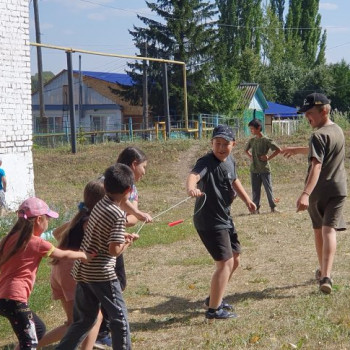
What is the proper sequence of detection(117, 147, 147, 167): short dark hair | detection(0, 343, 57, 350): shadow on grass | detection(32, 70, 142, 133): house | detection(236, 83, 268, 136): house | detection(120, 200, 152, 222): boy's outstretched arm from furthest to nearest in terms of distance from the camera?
detection(32, 70, 142, 133): house
detection(236, 83, 268, 136): house
detection(0, 343, 57, 350): shadow on grass
detection(117, 147, 147, 167): short dark hair
detection(120, 200, 152, 222): boy's outstretched arm

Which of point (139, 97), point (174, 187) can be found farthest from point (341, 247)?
point (139, 97)

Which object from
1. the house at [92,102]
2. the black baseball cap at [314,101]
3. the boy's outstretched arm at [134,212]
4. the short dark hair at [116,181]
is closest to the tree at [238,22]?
the house at [92,102]

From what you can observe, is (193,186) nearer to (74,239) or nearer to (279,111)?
(74,239)

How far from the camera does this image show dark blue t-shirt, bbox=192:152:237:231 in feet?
21.1

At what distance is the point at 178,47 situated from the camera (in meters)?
53.1

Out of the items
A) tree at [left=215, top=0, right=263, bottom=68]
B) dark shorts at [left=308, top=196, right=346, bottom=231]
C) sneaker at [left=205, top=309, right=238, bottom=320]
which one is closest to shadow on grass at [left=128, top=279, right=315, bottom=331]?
sneaker at [left=205, top=309, right=238, bottom=320]

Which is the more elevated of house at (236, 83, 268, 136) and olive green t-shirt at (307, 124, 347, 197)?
house at (236, 83, 268, 136)

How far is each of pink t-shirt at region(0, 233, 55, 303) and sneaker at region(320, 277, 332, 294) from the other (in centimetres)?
308

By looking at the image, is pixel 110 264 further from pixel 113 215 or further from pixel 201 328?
pixel 201 328

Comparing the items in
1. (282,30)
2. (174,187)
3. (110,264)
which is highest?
(282,30)

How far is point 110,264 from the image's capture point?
509 centimetres

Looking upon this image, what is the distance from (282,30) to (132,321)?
271ft

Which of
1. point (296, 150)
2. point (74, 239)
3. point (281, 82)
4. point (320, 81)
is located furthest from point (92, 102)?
point (74, 239)

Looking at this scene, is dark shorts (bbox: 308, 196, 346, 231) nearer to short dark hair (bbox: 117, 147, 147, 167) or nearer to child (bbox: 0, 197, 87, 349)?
short dark hair (bbox: 117, 147, 147, 167)
